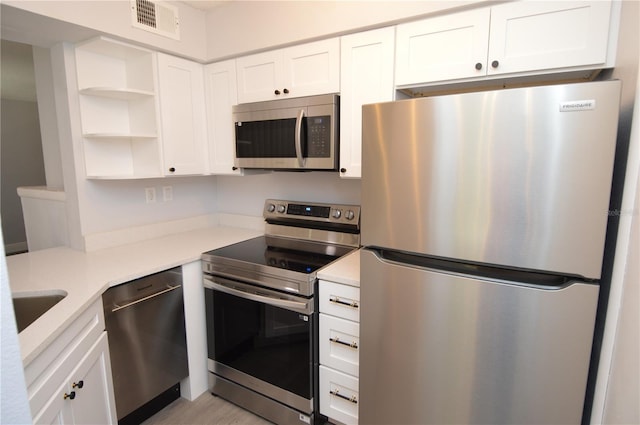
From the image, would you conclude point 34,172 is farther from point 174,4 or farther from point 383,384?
point 383,384

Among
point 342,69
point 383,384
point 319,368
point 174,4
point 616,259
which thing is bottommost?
point 319,368

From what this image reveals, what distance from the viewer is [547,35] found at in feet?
4.62

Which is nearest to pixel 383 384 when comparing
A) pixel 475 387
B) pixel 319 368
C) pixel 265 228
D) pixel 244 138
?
pixel 475 387

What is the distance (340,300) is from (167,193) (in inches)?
66.5

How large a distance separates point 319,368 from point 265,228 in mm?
1126

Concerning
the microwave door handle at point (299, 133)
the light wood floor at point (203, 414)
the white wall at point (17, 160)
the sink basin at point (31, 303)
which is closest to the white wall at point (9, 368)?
the sink basin at point (31, 303)

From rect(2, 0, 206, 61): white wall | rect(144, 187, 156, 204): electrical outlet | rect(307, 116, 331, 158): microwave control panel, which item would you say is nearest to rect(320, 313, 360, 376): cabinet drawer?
rect(307, 116, 331, 158): microwave control panel

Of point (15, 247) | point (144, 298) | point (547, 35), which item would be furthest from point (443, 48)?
point (15, 247)

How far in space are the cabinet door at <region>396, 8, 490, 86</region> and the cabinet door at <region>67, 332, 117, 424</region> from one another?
1895 mm

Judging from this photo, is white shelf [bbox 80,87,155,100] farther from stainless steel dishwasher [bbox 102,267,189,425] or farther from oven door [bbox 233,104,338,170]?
stainless steel dishwasher [bbox 102,267,189,425]

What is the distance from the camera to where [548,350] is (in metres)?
1.07

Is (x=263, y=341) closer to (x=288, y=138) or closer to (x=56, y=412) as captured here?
(x=56, y=412)

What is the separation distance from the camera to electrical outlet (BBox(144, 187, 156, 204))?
2473mm

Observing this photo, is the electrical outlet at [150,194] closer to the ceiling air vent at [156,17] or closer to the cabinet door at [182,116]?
the cabinet door at [182,116]
